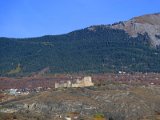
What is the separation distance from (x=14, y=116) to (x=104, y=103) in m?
34.7

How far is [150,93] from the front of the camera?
405ft

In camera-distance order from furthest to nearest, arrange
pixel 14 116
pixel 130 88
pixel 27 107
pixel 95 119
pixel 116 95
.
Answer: pixel 130 88 → pixel 116 95 → pixel 27 107 → pixel 95 119 → pixel 14 116

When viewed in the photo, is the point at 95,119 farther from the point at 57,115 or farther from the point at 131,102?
the point at 131,102

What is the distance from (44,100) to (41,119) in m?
28.8

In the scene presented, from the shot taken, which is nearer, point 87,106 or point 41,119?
point 41,119

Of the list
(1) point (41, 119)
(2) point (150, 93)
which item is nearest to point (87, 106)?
(2) point (150, 93)

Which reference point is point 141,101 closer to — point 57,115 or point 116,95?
point 116,95

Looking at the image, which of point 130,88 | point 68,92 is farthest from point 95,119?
point 130,88

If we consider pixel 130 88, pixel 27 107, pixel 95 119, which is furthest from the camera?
pixel 130 88

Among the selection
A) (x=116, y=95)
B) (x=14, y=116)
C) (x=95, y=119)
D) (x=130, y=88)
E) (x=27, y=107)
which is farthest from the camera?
(x=130, y=88)

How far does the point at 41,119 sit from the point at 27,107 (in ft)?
82.1

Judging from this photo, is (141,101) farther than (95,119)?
Yes

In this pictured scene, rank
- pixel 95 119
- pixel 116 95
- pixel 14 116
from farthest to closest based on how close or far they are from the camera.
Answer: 1. pixel 116 95
2. pixel 95 119
3. pixel 14 116

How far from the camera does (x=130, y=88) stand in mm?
126188
